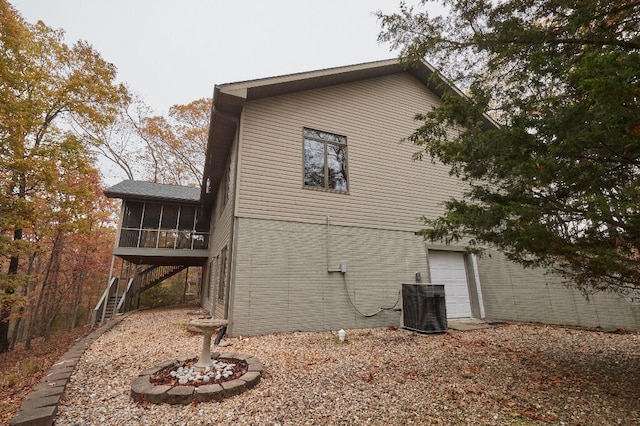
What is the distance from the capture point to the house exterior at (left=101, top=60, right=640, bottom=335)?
6.69 meters

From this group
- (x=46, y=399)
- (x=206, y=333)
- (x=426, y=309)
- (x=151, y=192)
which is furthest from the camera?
(x=151, y=192)

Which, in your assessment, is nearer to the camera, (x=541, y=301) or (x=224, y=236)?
(x=541, y=301)

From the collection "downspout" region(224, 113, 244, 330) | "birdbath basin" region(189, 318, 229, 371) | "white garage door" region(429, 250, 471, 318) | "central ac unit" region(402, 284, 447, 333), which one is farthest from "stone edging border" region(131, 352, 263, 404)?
"white garage door" region(429, 250, 471, 318)

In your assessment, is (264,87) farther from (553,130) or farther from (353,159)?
(553,130)

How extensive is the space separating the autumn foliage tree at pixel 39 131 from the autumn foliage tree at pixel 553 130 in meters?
10.1

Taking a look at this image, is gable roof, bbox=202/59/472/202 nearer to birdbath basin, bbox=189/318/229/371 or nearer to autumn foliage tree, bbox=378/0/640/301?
autumn foliage tree, bbox=378/0/640/301

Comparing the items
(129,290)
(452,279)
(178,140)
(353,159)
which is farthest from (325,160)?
(178,140)

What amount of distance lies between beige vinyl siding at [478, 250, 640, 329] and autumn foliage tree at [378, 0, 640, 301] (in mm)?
3332

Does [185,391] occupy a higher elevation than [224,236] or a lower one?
lower

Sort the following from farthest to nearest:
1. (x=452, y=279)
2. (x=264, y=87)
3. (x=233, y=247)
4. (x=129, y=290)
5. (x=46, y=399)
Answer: (x=129, y=290) → (x=452, y=279) → (x=264, y=87) → (x=233, y=247) → (x=46, y=399)

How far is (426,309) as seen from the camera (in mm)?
6660

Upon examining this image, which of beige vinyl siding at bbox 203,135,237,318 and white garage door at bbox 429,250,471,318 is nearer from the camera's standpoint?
beige vinyl siding at bbox 203,135,237,318

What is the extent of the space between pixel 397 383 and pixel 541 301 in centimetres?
651

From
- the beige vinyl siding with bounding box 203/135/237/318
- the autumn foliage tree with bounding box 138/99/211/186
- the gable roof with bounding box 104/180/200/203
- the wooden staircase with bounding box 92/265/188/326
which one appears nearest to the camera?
the beige vinyl siding with bounding box 203/135/237/318
